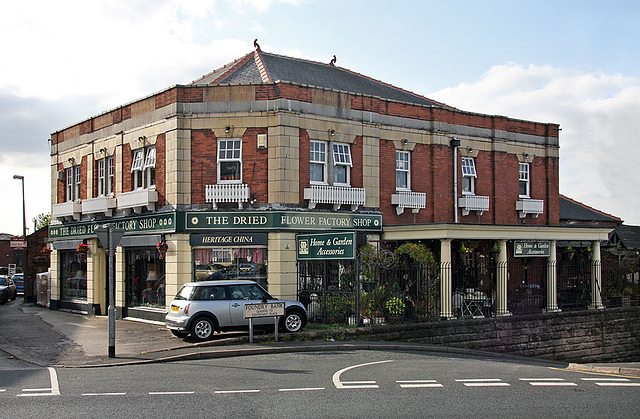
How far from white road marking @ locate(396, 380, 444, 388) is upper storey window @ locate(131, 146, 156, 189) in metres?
13.9

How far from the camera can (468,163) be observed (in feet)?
86.0

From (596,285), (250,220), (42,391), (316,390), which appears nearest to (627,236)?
(596,285)

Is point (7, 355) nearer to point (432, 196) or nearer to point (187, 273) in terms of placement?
point (187, 273)

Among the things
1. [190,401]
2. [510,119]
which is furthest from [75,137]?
[190,401]

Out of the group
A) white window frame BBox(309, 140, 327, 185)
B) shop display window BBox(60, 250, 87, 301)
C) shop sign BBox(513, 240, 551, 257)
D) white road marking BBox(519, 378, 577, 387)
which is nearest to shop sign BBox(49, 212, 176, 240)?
shop display window BBox(60, 250, 87, 301)

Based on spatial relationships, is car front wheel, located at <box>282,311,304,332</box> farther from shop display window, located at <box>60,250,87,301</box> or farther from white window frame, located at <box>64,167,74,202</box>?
white window frame, located at <box>64,167,74,202</box>

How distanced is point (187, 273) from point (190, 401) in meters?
11.2

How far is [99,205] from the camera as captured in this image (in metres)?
24.7

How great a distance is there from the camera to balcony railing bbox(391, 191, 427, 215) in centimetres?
2358

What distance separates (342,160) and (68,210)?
12.4m

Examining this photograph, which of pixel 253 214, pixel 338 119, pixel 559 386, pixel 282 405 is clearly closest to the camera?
pixel 282 405

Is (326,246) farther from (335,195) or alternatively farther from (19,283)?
(19,283)

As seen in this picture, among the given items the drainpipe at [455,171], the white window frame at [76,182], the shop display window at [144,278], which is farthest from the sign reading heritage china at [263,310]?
the white window frame at [76,182]

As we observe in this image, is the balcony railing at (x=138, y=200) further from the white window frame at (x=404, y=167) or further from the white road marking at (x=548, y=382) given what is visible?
the white road marking at (x=548, y=382)
